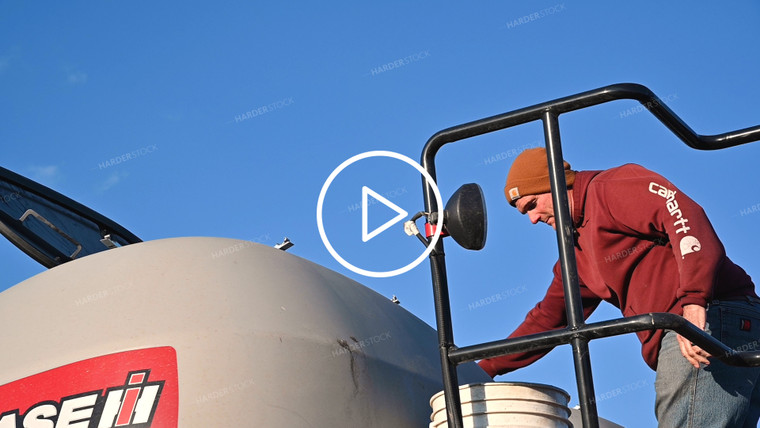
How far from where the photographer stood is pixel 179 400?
2.93 m

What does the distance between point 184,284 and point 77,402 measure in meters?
0.49

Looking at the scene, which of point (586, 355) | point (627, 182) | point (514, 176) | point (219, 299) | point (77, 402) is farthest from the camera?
point (514, 176)

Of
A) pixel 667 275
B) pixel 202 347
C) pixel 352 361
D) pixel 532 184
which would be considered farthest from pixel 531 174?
pixel 202 347

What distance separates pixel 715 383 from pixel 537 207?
3.35 feet

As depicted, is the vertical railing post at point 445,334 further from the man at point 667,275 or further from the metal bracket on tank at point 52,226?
the metal bracket on tank at point 52,226

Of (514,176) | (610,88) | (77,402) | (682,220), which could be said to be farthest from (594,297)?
(77,402)

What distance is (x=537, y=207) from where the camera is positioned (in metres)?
3.93

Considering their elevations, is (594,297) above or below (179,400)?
above

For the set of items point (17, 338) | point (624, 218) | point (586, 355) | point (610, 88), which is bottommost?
point (586, 355)

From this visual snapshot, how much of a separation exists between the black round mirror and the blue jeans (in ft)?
2.77

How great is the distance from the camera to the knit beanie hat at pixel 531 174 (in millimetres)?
3746

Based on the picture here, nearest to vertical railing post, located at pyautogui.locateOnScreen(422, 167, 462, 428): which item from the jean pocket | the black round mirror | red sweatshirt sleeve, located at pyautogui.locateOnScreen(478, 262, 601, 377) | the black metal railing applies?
the black metal railing

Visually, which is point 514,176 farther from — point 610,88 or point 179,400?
point 179,400

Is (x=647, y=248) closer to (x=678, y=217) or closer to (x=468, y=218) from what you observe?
(x=678, y=217)
